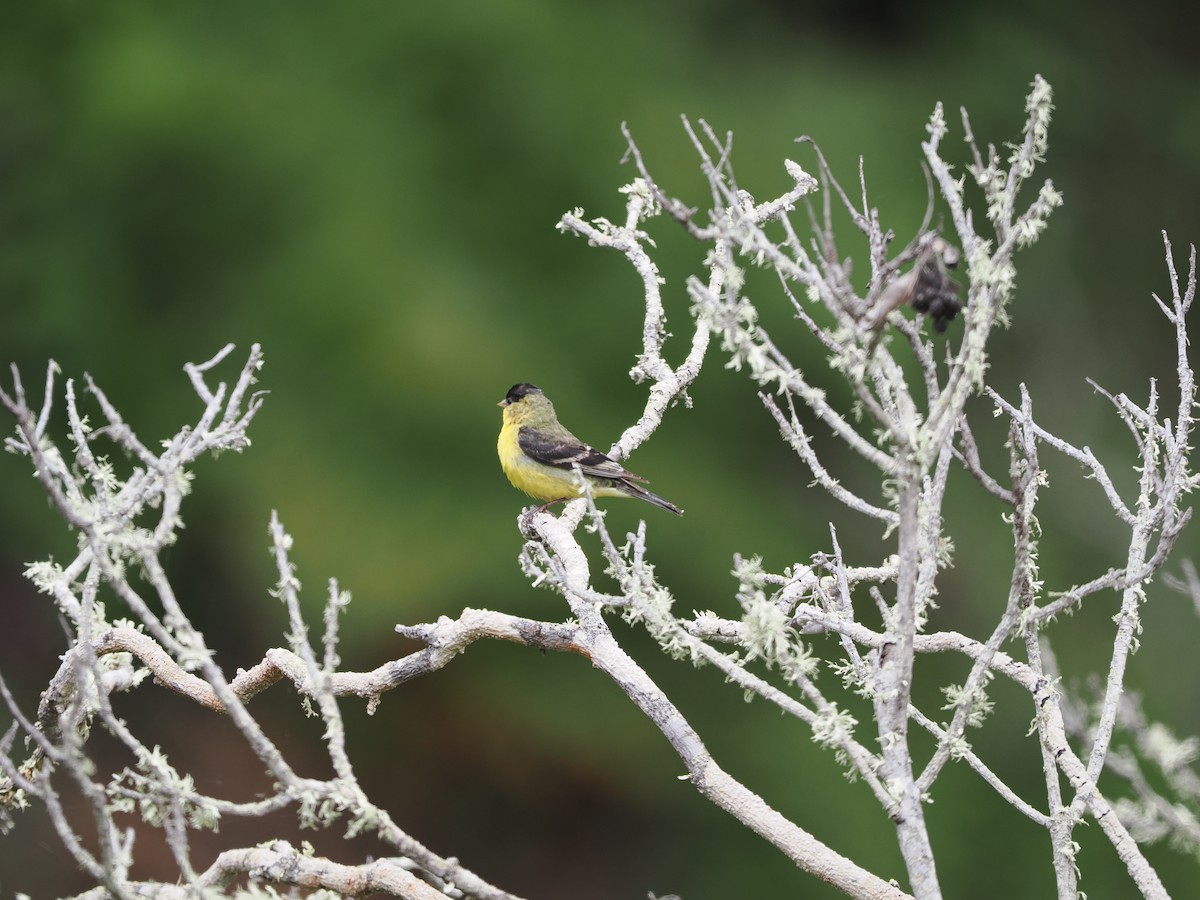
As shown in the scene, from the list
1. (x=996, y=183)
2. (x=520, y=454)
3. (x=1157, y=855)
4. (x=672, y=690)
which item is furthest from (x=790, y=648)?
(x=1157, y=855)

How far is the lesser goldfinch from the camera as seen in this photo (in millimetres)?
4281

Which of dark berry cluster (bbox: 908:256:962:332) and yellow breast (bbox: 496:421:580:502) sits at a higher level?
yellow breast (bbox: 496:421:580:502)

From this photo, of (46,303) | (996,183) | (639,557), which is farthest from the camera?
(46,303)

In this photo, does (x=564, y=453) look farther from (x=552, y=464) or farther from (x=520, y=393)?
(x=520, y=393)

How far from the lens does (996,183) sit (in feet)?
6.05

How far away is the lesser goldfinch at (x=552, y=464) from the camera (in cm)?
428

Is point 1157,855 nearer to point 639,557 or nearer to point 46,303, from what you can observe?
point 639,557

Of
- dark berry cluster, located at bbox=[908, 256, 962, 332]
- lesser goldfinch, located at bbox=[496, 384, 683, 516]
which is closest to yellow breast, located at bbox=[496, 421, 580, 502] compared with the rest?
lesser goldfinch, located at bbox=[496, 384, 683, 516]

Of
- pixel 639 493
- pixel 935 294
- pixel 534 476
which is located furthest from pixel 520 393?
pixel 935 294

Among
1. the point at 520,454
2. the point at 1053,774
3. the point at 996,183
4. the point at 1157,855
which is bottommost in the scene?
the point at 1053,774

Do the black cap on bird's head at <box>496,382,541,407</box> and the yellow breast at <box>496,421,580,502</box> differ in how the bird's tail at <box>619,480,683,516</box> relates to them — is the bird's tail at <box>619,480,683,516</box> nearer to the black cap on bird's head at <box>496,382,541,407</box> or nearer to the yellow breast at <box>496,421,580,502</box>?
the yellow breast at <box>496,421,580,502</box>

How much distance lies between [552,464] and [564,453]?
0.17 ft

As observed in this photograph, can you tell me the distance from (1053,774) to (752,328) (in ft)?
3.47

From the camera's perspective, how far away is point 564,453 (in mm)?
4410
